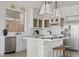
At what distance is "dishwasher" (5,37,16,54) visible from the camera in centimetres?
634

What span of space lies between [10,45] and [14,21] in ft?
4.81

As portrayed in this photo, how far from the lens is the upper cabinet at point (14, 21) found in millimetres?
6877

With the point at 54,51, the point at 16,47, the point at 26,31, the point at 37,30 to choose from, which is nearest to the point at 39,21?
the point at 37,30

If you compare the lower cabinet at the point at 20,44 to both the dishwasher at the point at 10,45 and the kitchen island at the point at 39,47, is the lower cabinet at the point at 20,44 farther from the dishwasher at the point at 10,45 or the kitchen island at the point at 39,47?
the kitchen island at the point at 39,47

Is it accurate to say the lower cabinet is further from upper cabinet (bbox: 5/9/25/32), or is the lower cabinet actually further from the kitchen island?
the kitchen island

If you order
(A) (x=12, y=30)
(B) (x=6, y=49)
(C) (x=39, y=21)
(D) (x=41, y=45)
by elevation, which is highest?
(C) (x=39, y=21)

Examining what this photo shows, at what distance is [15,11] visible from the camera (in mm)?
7230

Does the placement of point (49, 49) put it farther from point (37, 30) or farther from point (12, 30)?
point (37, 30)

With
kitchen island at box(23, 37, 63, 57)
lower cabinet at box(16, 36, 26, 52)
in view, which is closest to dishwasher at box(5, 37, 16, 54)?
lower cabinet at box(16, 36, 26, 52)

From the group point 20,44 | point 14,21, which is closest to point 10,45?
point 20,44

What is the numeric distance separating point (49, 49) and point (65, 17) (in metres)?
3.50

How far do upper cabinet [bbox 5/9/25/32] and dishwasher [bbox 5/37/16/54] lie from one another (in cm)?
64

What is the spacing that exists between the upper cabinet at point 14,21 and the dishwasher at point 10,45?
0.64 meters

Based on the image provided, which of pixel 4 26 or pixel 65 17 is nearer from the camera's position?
pixel 4 26
